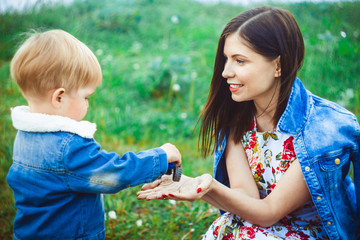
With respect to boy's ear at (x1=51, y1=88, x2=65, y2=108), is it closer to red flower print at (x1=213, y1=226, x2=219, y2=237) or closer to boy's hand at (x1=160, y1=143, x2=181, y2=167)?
boy's hand at (x1=160, y1=143, x2=181, y2=167)

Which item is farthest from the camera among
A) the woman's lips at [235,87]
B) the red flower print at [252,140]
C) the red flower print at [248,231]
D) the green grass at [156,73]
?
the green grass at [156,73]

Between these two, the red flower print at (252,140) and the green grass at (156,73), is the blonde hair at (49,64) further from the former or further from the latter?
the red flower print at (252,140)

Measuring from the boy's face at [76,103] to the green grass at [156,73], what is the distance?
34.6 inches

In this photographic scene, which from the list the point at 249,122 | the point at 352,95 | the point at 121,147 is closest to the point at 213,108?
the point at 249,122

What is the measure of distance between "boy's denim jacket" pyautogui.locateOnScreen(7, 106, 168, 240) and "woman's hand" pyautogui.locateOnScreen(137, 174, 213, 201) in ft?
0.42

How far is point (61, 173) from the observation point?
4.53 feet

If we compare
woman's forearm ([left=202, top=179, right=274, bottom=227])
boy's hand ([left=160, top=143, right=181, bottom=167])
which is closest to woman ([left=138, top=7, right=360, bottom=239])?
woman's forearm ([left=202, top=179, right=274, bottom=227])

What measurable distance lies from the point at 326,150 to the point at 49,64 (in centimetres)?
121

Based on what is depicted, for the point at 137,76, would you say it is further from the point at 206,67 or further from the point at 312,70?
the point at 312,70

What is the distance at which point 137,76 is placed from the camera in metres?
4.02

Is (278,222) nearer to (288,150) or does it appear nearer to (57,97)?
(288,150)

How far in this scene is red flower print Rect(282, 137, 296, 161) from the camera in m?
1.68

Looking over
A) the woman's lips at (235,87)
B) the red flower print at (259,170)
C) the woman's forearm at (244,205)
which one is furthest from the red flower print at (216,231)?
the woman's lips at (235,87)

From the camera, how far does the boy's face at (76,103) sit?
4.76 ft
